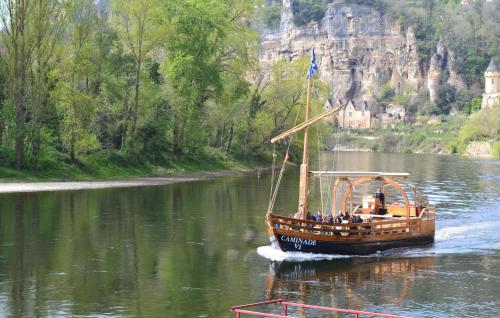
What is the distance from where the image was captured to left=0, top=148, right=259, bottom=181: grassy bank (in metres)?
76.3

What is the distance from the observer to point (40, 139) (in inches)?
3044

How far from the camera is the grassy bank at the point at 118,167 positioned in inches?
3004

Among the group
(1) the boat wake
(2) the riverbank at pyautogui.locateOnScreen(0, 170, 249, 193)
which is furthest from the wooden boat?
(2) the riverbank at pyautogui.locateOnScreen(0, 170, 249, 193)

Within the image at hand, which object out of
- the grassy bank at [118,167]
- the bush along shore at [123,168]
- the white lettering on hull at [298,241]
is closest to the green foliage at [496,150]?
A: the bush along shore at [123,168]

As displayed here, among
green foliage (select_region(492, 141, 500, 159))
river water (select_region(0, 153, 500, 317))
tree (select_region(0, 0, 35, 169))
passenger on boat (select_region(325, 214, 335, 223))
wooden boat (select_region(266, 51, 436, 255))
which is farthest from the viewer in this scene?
green foliage (select_region(492, 141, 500, 159))

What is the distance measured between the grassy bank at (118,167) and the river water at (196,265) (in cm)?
974

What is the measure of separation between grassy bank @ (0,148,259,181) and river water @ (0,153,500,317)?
9.74 meters

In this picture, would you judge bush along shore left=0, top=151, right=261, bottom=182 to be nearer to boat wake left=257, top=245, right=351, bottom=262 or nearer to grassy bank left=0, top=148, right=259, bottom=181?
grassy bank left=0, top=148, right=259, bottom=181

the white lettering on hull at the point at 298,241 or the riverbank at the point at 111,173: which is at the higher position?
the riverbank at the point at 111,173

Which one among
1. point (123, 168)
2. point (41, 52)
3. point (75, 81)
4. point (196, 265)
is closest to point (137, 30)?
point (75, 81)

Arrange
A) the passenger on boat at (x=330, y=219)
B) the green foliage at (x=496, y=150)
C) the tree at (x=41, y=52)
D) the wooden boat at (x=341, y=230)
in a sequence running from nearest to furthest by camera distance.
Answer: the wooden boat at (x=341, y=230)
the passenger on boat at (x=330, y=219)
the tree at (x=41, y=52)
the green foliage at (x=496, y=150)

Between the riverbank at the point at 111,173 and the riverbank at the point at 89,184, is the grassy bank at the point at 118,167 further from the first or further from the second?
the riverbank at the point at 89,184

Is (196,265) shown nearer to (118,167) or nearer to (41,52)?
(41,52)

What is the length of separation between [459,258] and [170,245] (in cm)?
1468
